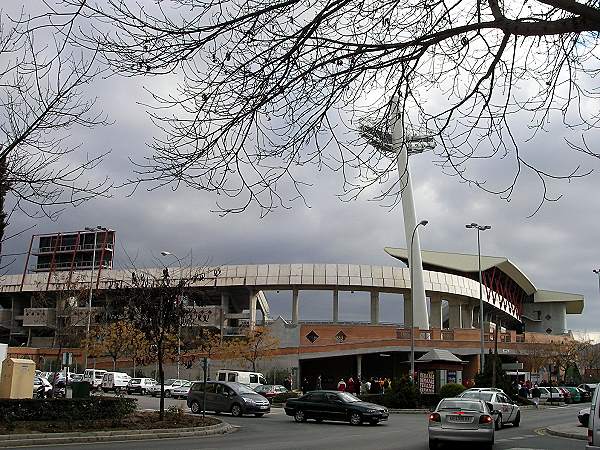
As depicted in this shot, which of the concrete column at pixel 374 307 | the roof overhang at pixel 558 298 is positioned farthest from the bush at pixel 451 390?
the roof overhang at pixel 558 298

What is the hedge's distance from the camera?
2023 cm

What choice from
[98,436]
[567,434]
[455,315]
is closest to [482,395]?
[567,434]

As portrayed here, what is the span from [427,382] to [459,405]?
85.1 feet

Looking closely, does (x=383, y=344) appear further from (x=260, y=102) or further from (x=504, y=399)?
(x=260, y=102)

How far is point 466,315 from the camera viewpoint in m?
97.9

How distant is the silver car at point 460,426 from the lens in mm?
19062

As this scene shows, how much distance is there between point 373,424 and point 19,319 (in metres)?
71.7

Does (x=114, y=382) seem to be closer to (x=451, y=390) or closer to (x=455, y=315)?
(x=451, y=390)

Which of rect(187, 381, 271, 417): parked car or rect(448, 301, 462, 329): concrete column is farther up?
rect(448, 301, 462, 329): concrete column

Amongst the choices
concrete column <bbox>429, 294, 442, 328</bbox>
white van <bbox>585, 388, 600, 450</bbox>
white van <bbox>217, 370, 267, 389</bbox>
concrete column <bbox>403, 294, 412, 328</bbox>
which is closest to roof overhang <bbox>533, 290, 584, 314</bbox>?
concrete column <bbox>429, 294, 442, 328</bbox>

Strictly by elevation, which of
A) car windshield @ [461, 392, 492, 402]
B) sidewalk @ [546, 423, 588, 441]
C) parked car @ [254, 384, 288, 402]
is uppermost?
car windshield @ [461, 392, 492, 402]

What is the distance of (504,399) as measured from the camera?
1153 inches

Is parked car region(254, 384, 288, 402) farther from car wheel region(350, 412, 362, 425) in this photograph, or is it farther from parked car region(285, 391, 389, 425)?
car wheel region(350, 412, 362, 425)

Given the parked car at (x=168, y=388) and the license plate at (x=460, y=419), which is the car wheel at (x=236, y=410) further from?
the parked car at (x=168, y=388)
